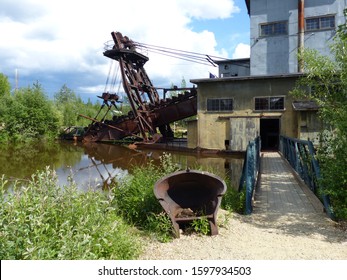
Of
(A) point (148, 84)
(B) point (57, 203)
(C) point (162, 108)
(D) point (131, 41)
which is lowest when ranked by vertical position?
(B) point (57, 203)

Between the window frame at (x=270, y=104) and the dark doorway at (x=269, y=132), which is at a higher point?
the window frame at (x=270, y=104)

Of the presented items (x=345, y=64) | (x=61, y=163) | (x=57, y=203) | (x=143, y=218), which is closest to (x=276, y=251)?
(x=143, y=218)

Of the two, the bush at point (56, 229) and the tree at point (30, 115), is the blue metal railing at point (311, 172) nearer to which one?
the bush at point (56, 229)

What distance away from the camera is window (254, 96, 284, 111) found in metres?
18.5

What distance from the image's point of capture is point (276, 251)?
13.2 ft

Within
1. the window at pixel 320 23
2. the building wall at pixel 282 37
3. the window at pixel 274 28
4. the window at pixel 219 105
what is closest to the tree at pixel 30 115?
the window at pixel 219 105

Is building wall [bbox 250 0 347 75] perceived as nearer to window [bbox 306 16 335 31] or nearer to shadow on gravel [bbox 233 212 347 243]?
window [bbox 306 16 335 31]

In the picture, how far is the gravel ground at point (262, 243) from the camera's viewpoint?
12.9 ft

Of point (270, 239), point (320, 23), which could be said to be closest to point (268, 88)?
point (320, 23)

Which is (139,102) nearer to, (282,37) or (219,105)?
(219,105)

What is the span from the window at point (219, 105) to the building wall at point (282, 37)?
664 cm

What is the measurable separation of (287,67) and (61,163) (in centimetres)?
1829

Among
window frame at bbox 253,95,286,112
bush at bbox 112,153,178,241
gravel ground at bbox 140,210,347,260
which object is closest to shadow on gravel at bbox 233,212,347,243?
gravel ground at bbox 140,210,347,260

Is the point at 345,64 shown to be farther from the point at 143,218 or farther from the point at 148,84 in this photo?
the point at 148,84
